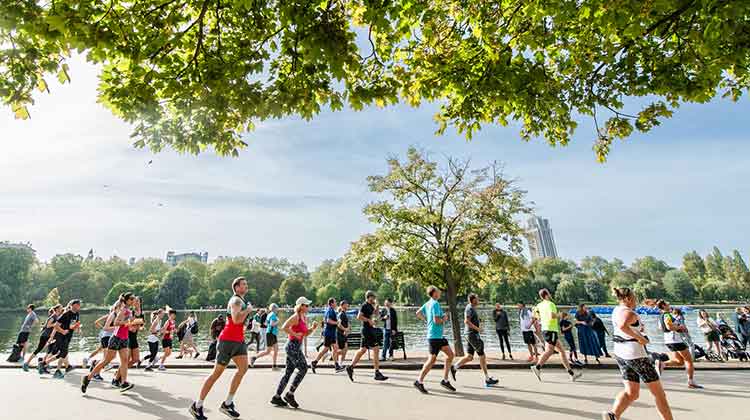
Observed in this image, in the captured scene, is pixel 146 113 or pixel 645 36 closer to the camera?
pixel 146 113

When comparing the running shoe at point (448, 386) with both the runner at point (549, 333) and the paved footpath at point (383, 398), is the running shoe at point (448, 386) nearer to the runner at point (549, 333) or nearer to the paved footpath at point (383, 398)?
the paved footpath at point (383, 398)

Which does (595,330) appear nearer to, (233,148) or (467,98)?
(467,98)

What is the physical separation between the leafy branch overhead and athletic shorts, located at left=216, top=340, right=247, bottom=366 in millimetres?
3132

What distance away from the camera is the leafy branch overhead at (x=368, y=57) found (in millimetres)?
4887

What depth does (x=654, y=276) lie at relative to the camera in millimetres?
126125

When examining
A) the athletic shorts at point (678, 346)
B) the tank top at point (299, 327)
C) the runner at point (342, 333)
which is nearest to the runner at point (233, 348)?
the tank top at point (299, 327)

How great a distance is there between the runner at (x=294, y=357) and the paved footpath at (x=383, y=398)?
0.21 meters

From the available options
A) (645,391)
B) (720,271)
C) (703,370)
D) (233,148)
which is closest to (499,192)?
(703,370)

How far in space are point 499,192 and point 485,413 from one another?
11.5m

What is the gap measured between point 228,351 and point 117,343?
Answer: 341cm

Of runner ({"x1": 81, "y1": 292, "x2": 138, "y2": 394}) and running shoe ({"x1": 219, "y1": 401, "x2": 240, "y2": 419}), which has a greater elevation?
runner ({"x1": 81, "y1": 292, "x2": 138, "y2": 394})

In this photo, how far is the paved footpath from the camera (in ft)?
20.2

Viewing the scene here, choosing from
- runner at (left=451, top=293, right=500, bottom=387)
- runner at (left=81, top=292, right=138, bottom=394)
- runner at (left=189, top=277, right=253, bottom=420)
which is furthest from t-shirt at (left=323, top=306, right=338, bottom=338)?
runner at (left=189, top=277, right=253, bottom=420)

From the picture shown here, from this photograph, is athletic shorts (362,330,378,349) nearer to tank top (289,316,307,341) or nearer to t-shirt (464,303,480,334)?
t-shirt (464,303,480,334)
